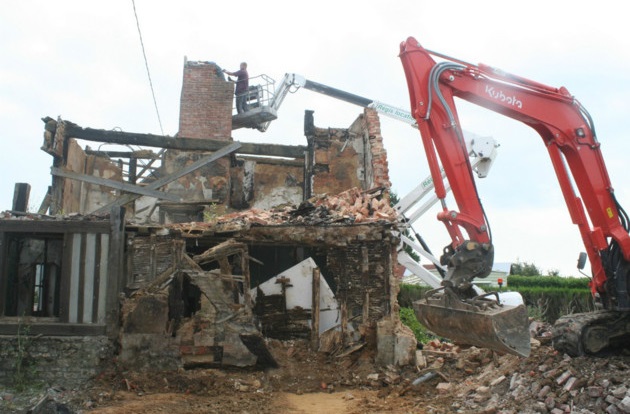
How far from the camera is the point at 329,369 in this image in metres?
11.6

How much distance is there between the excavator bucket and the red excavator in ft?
A: 0.06

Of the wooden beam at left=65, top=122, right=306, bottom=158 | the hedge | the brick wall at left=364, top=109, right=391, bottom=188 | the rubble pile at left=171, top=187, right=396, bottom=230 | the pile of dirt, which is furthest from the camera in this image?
the hedge

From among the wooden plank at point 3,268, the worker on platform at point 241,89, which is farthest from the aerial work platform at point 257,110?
the wooden plank at point 3,268

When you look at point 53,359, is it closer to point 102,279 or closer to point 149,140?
point 102,279

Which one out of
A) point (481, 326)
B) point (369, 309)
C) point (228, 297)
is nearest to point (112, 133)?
point (228, 297)

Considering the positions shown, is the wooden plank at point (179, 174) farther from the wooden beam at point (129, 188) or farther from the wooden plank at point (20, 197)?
the wooden plank at point (20, 197)

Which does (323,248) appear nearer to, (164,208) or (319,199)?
(319,199)

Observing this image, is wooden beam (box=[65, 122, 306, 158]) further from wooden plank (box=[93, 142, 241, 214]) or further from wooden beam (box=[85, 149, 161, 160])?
wooden plank (box=[93, 142, 241, 214])

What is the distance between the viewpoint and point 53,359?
11.0 m

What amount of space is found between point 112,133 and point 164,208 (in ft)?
11.7

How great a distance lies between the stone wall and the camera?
427 inches

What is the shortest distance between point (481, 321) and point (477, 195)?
158cm

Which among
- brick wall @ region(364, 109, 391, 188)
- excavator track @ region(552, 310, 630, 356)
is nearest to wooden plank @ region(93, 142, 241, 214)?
brick wall @ region(364, 109, 391, 188)

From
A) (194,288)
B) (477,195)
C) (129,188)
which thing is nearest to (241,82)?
(129,188)
